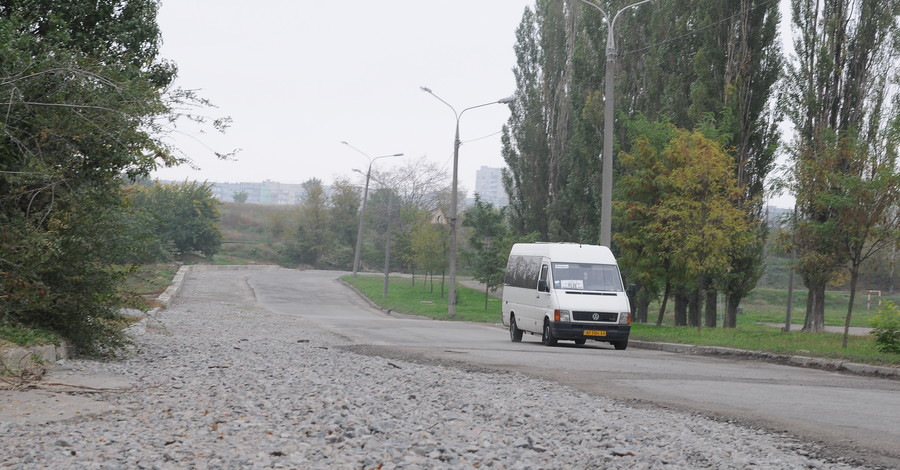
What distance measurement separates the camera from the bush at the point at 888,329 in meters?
16.8

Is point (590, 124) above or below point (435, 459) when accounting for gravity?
above

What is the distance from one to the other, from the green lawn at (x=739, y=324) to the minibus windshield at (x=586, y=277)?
2.32 meters

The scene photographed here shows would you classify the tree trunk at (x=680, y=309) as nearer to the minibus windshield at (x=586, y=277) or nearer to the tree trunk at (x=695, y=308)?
the tree trunk at (x=695, y=308)

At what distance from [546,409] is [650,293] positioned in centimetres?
2384

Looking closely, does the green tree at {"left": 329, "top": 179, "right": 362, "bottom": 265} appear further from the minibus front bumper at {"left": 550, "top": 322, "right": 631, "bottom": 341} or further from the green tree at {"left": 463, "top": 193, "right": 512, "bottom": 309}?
the minibus front bumper at {"left": 550, "top": 322, "right": 631, "bottom": 341}

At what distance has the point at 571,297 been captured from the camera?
826 inches

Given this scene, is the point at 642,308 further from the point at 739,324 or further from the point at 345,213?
the point at 345,213

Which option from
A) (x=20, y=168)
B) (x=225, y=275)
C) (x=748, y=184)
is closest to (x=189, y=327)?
(x=20, y=168)

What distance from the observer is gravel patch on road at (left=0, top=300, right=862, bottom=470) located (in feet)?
20.7

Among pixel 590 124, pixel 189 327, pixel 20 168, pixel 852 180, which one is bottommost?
pixel 189 327

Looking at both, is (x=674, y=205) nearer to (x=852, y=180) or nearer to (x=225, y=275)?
(x=852, y=180)

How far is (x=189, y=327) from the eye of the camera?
22.8 metres

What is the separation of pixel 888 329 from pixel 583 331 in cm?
632

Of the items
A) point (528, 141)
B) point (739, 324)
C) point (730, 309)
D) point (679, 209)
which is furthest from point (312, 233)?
point (679, 209)
